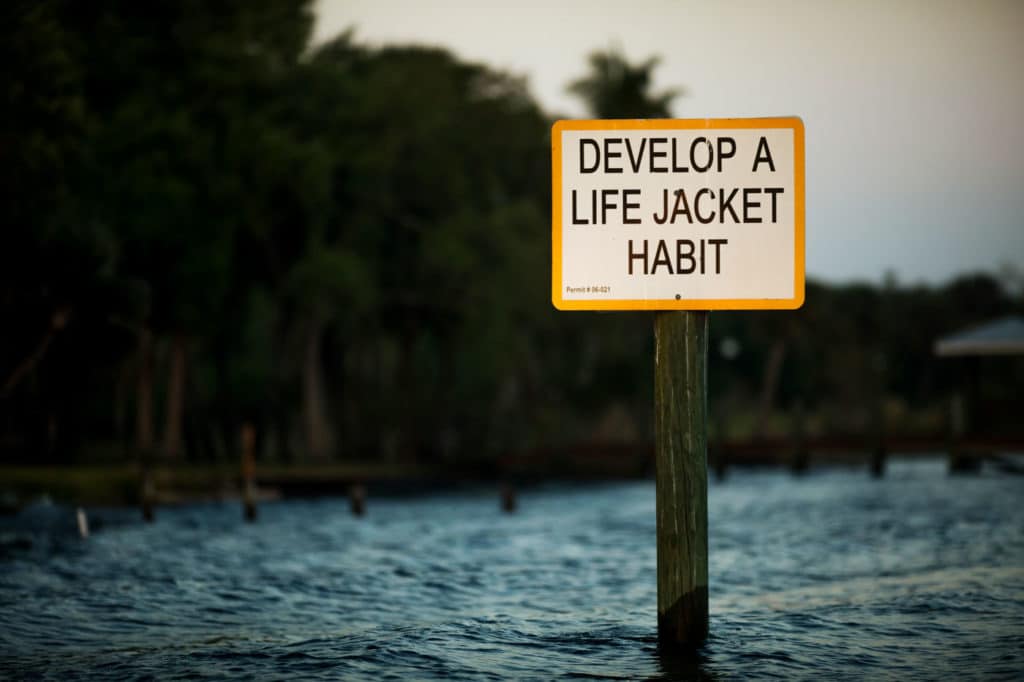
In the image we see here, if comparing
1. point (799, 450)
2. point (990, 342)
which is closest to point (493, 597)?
point (990, 342)

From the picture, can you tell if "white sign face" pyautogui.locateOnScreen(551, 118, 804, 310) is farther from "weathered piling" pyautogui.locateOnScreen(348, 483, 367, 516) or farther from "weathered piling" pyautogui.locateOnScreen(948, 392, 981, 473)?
"weathered piling" pyautogui.locateOnScreen(948, 392, 981, 473)

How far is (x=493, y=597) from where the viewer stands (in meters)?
A: 16.6

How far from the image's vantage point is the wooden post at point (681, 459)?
10.4m

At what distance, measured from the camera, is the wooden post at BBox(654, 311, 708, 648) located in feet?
34.1

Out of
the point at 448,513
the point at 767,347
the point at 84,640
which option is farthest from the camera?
the point at 767,347

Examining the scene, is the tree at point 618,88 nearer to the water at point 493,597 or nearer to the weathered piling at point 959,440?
the weathered piling at point 959,440

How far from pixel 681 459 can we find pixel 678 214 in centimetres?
188

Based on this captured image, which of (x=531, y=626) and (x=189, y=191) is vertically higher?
(x=189, y=191)

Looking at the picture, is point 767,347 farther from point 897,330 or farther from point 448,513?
point 448,513

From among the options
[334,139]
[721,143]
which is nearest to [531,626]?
[721,143]

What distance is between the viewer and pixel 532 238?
58.0 meters

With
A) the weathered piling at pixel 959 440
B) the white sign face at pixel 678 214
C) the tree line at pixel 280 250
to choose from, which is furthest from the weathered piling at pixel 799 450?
the white sign face at pixel 678 214

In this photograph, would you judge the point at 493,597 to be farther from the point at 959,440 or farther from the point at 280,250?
the point at 280,250

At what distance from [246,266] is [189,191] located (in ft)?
27.3
